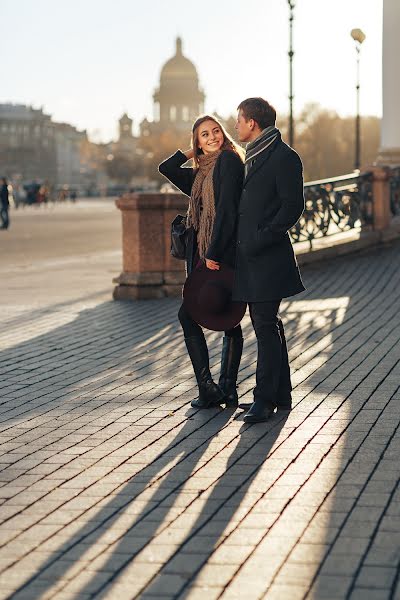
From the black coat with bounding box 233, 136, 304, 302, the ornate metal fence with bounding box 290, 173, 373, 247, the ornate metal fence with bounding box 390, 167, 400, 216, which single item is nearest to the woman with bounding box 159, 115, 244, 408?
the black coat with bounding box 233, 136, 304, 302

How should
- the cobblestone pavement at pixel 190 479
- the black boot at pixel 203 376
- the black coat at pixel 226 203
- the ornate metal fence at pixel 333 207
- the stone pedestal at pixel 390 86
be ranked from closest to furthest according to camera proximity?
the cobblestone pavement at pixel 190 479 < the black coat at pixel 226 203 < the black boot at pixel 203 376 < the ornate metal fence at pixel 333 207 < the stone pedestal at pixel 390 86

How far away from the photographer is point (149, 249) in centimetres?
1542

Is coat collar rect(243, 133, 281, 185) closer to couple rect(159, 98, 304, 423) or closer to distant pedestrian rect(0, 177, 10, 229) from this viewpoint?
couple rect(159, 98, 304, 423)

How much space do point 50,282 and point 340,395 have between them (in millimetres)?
10779

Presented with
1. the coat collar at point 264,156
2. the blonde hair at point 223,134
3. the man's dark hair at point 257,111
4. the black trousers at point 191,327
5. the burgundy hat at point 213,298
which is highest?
the man's dark hair at point 257,111

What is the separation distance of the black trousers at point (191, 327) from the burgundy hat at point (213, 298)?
14 centimetres

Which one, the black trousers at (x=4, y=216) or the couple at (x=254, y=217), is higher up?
the couple at (x=254, y=217)

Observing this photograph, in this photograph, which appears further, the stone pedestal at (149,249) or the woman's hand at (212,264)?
the stone pedestal at (149,249)

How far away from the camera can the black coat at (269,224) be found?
7.11 meters

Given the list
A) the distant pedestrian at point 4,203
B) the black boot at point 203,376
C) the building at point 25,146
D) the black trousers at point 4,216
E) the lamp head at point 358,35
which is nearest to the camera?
the black boot at point 203,376

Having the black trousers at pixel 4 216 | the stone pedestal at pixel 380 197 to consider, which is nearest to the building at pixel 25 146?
the black trousers at pixel 4 216

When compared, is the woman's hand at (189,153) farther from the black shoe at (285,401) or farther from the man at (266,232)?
the black shoe at (285,401)

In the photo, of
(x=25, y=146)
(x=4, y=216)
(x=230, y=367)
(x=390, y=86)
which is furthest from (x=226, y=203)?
(x=25, y=146)

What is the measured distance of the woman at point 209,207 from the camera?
7.38 meters
